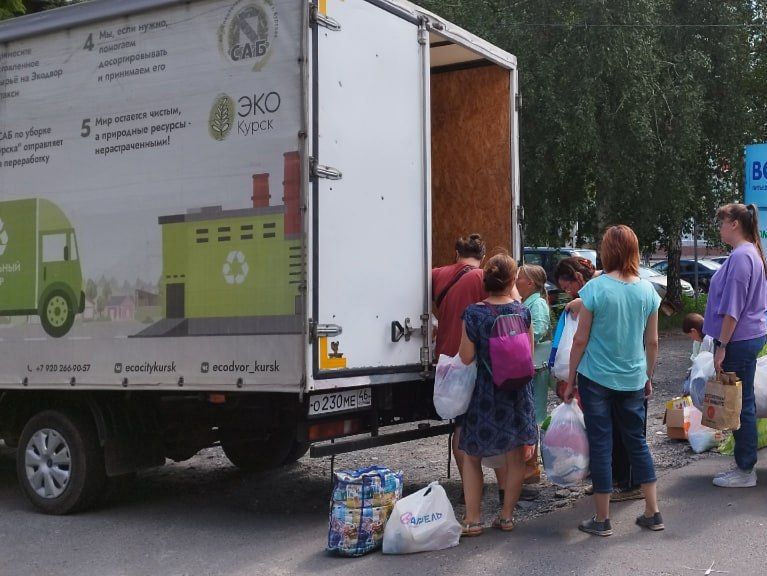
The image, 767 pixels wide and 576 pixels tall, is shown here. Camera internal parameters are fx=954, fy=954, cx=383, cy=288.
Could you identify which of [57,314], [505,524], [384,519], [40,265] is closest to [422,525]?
[384,519]

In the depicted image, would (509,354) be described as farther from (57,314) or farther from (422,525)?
(57,314)

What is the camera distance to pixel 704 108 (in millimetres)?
18562

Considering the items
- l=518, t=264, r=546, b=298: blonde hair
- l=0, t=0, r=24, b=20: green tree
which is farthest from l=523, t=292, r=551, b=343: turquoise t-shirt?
l=0, t=0, r=24, b=20: green tree

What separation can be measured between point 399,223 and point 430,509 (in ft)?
6.29

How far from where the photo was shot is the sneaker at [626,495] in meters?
6.32

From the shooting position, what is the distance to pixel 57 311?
22.2ft

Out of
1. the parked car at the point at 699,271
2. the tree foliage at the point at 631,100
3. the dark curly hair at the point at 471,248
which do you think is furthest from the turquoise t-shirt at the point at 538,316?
the parked car at the point at 699,271

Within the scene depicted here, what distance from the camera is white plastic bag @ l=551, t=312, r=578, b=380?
20.6 ft

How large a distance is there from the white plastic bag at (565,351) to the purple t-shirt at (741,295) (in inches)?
36.0

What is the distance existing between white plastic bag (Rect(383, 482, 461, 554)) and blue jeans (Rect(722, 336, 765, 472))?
222cm

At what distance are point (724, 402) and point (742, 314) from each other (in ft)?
1.95

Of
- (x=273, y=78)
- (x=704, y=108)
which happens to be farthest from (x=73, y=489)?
(x=704, y=108)

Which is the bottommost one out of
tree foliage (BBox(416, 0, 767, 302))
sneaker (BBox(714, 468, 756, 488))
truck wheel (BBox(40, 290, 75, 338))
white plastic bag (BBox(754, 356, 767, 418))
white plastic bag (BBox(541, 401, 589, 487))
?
sneaker (BBox(714, 468, 756, 488))

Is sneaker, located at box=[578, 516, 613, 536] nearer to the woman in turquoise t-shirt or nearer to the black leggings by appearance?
the woman in turquoise t-shirt
